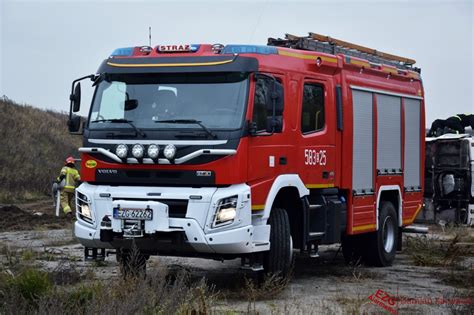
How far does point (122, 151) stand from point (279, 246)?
7.22 feet

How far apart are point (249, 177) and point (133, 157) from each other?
4.44ft

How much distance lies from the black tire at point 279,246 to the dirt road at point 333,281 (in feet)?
1.05

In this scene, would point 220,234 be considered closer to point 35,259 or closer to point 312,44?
point 312,44

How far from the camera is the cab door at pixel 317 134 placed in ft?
38.9

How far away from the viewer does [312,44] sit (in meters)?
12.9

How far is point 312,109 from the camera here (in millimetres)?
12117

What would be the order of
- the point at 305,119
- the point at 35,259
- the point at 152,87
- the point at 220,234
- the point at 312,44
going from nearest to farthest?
the point at 220,234 < the point at 152,87 < the point at 305,119 < the point at 312,44 < the point at 35,259

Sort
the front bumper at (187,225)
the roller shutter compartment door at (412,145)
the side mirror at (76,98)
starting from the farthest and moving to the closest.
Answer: the roller shutter compartment door at (412,145) → the side mirror at (76,98) → the front bumper at (187,225)

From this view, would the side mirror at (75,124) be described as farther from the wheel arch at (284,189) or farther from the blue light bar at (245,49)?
the wheel arch at (284,189)

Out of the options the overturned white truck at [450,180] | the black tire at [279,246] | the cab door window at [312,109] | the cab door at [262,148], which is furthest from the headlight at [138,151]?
the overturned white truck at [450,180]

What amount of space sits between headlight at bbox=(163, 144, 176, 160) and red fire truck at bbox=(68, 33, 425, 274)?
0.05 ft

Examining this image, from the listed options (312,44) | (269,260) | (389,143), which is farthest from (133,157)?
(389,143)

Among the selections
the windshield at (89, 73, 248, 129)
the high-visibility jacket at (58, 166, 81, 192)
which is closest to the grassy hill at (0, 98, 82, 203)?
the high-visibility jacket at (58, 166, 81, 192)

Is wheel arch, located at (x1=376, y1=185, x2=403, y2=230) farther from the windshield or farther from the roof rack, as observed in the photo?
the windshield
